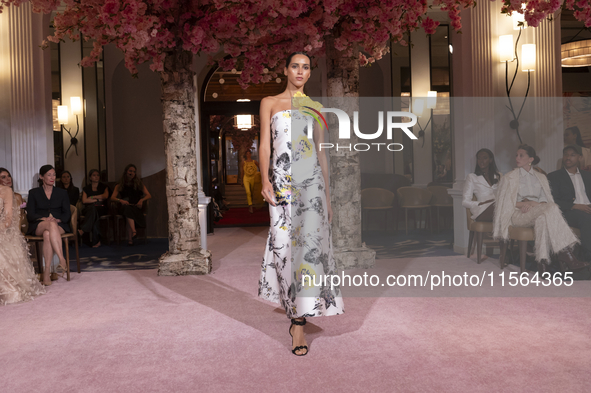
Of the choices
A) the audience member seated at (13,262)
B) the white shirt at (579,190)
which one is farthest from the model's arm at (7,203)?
the white shirt at (579,190)

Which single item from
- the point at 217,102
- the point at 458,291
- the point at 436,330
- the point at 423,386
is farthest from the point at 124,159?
the point at 423,386

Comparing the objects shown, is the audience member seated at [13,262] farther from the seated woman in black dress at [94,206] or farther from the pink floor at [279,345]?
the seated woman in black dress at [94,206]

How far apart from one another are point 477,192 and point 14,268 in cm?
452

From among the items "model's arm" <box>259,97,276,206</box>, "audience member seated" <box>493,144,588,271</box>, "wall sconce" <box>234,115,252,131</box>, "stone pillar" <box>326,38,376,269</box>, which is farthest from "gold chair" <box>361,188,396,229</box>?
"model's arm" <box>259,97,276,206</box>

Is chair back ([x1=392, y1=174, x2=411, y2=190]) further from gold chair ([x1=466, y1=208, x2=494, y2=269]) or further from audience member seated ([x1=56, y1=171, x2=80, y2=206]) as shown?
audience member seated ([x1=56, y1=171, x2=80, y2=206])

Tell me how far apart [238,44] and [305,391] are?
150 inches

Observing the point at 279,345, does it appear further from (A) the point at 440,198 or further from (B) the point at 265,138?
(A) the point at 440,198

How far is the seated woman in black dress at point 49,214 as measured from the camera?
518 centimetres

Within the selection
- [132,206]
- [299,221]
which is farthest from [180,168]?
[132,206]

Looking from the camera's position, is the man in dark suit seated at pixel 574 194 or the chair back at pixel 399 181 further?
the chair back at pixel 399 181

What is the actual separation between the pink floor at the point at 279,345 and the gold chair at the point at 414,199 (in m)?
4.22

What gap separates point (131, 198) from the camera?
8.23 meters

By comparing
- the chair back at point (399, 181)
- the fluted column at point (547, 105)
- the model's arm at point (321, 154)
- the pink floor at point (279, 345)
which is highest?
the fluted column at point (547, 105)

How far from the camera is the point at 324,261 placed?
2.96 m
